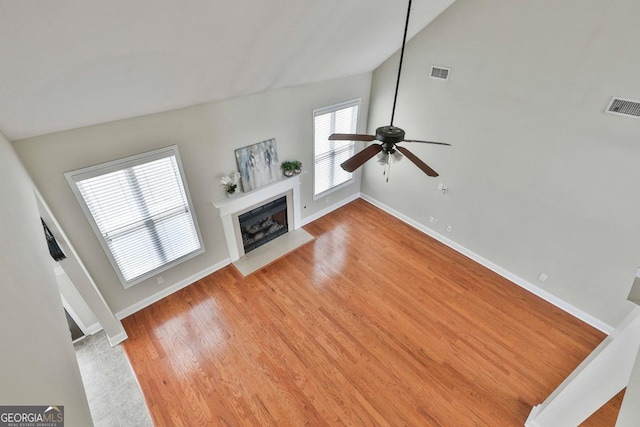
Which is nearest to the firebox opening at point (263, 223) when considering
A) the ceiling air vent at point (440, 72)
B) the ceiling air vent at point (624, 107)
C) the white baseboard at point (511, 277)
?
the white baseboard at point (511, 277)

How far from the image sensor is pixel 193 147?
13.3 ft

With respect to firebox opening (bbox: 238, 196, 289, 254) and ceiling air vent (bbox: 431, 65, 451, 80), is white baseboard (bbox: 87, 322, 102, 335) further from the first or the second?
ceiling air vent (bbox: 431, 65, 451, 80)

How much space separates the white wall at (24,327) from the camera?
0.95 m

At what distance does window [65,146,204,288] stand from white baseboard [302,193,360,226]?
7.77ft

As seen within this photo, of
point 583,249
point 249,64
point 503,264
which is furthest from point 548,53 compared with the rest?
point 249,64

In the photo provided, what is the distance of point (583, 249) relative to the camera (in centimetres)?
414

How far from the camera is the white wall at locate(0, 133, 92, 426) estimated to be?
0.95 metres

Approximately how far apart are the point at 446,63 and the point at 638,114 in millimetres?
2400

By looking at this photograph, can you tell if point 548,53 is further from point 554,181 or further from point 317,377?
point 317,377

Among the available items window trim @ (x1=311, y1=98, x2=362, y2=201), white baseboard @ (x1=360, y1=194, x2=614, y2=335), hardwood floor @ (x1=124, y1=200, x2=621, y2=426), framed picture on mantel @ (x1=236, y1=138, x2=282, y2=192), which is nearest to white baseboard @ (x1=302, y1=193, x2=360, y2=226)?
window trim @ (x1=311, y1=98, x2=362, y2=201)

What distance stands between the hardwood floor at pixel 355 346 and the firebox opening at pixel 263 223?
2.06 ft

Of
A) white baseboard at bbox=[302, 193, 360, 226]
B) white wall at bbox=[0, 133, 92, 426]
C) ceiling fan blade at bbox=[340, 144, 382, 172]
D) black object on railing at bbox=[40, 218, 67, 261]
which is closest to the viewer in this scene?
white wall at bbox=[0, 133, 92, 426]

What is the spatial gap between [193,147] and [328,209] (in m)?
3.33

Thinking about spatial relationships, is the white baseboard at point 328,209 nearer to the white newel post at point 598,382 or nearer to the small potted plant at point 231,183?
the small potted plant at point 231,183
